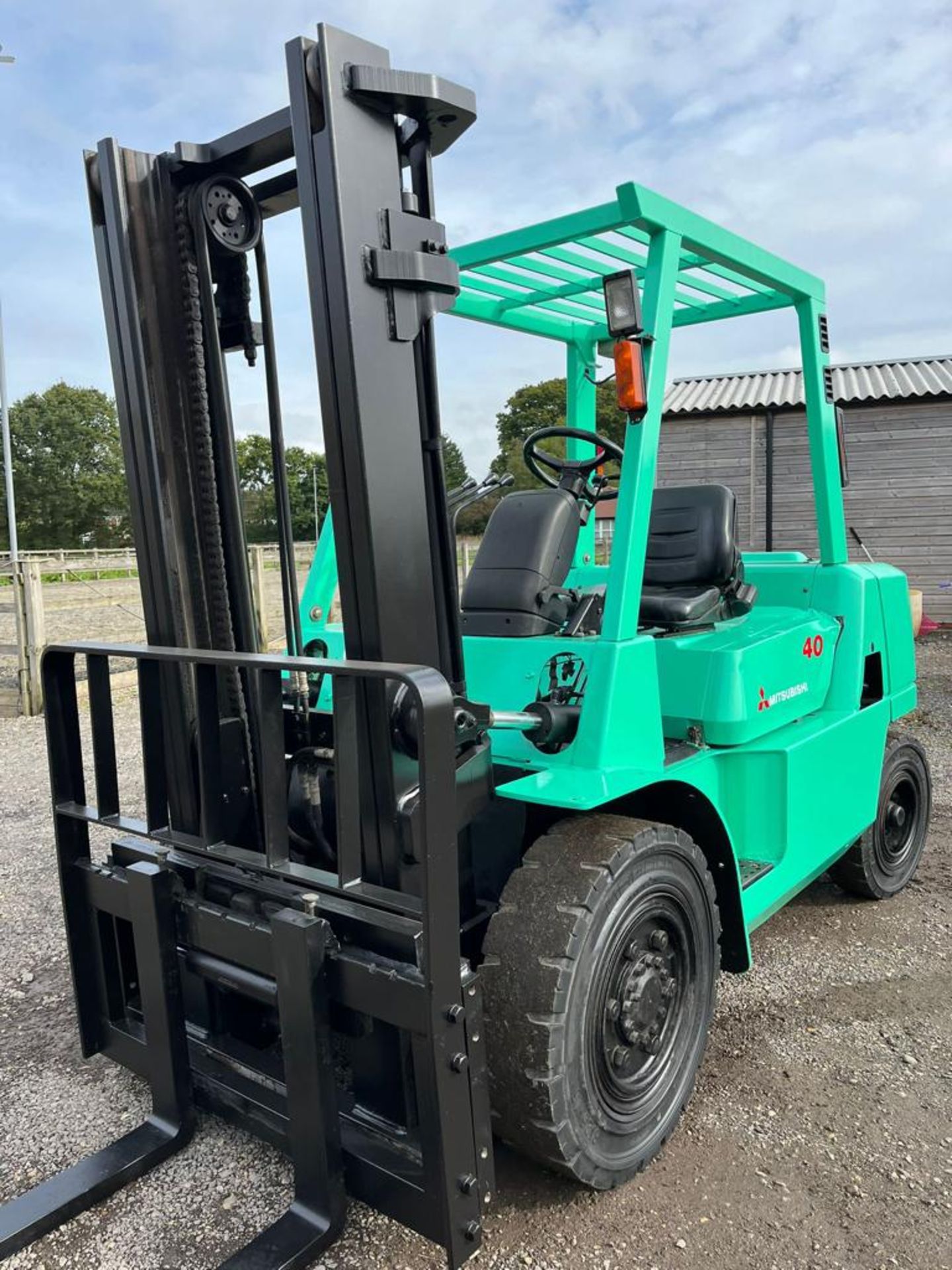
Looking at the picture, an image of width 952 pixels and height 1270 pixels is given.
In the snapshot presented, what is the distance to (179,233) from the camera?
2.60 metres

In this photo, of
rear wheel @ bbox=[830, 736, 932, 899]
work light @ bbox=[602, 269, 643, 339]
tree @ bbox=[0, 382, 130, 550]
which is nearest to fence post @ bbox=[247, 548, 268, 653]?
rear wheel @ bbox=[830, 736, 932, 899]

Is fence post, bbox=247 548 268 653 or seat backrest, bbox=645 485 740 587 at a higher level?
seat backrest, bbox=645 485 740 587

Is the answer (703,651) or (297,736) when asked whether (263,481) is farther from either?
(703,651)

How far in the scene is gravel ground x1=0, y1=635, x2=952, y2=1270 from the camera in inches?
94.5

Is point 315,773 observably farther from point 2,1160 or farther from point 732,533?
point 732,533

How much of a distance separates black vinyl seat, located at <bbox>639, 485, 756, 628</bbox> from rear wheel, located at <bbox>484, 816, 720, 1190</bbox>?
48.3 inches

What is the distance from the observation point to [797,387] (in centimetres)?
1540

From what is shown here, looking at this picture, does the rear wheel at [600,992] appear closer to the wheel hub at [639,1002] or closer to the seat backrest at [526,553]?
the wheel hub at [639,1002]

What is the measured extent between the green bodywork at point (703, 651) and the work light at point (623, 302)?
168 millimetres

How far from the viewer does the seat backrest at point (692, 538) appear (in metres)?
3.88

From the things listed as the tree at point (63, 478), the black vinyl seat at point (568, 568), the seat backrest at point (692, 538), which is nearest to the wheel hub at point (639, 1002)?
the black vinyl seat at point (568, 568)

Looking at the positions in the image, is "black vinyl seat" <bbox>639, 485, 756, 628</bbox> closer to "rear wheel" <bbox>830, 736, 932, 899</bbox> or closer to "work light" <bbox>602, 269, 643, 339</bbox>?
"work light" <bbox>602, 269, 643, 339</bbox>

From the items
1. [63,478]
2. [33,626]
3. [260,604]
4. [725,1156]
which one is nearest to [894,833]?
[725,1156]

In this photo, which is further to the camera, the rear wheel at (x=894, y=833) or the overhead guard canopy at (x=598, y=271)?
the rear wheel at (x=894, y=833)
